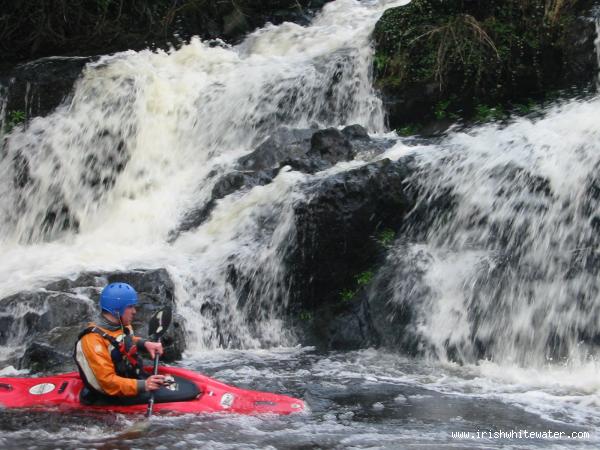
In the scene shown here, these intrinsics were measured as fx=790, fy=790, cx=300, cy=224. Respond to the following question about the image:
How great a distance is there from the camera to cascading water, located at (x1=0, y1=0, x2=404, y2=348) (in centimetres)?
826

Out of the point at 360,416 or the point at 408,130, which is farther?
the point at 408,130

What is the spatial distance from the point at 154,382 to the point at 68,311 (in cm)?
228

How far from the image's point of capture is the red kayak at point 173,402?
5141mm

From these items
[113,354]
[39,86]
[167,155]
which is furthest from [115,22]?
[113,354]

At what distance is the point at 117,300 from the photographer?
501 centimetres

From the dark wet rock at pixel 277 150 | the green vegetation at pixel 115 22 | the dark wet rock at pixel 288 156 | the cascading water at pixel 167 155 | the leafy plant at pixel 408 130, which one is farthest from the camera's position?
the green vegetation at pixel 115 22

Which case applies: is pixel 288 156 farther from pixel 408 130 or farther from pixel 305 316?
pixel 305 316

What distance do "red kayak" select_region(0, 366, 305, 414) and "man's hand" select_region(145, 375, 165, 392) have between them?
0.53ft

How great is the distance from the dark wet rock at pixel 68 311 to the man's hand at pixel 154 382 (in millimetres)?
1314

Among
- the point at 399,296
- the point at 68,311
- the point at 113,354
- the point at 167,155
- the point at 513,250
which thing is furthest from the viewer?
the point at 167,155

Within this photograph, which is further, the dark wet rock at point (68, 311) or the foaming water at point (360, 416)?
the dark wet rock at point (68, 311)

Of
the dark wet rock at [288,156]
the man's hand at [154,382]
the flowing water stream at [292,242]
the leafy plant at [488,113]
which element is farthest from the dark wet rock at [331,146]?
the man's hand at [154,382]

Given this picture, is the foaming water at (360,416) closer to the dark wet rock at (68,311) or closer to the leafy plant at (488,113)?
the dark wet rock at (68,311)

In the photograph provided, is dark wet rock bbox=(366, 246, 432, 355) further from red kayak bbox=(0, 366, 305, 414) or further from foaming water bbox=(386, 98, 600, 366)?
red kayak bbox=(0, 366, 305, 414)
